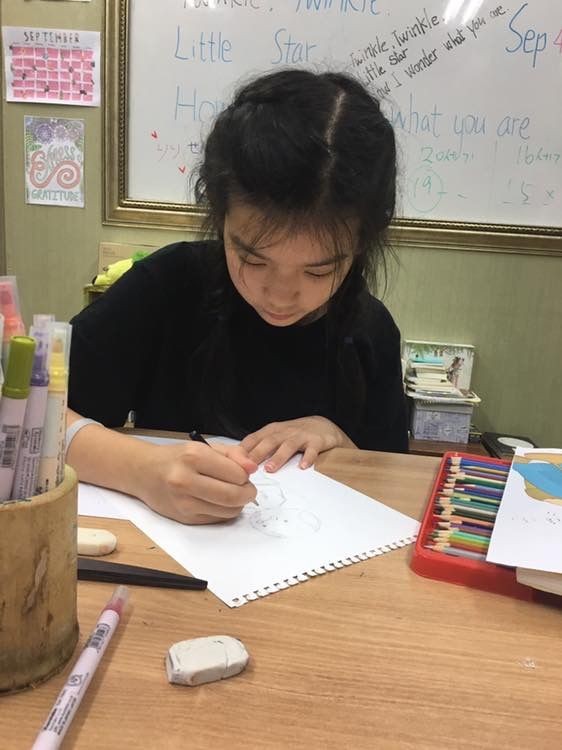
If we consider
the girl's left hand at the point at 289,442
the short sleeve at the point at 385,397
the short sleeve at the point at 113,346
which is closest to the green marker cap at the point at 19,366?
the girl's left hand at the point at 289,442

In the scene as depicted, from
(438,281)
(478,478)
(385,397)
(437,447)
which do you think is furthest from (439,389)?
(478,478)

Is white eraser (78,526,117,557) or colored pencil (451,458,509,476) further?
colored pencil (451,458,509,476)

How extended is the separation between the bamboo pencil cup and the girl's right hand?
0.60 ft

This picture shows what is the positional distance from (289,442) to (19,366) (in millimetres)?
441

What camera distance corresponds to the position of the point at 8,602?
0.32 meters

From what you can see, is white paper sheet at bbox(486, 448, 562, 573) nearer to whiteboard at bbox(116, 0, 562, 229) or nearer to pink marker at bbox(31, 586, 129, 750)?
pink marker at bbox(31, 586, 129, 750)

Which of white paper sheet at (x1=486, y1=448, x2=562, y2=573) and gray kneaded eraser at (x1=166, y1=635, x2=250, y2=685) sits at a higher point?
white paper sheet at (x1=486, y1=448, x2=562, y2=573)

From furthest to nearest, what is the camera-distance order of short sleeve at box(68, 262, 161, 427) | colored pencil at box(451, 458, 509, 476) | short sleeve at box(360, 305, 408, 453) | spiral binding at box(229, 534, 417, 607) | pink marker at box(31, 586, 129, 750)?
short sleeve at box(360, 305, 408, 453) < short sleeve at box(68, 262, 161, 427) < colored pencil at box(451, 458, 509, 476) < spiral binding at box(229, 534, 417, 607) < pink marker at box(31, 586, 129, 750)

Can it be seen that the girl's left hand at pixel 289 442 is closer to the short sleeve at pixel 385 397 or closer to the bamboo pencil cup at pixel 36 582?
the short sleeve at pixel 385 397

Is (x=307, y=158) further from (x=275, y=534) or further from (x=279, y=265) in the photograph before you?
(x=275, y=534)

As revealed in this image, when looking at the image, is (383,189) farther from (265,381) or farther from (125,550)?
(125,550)

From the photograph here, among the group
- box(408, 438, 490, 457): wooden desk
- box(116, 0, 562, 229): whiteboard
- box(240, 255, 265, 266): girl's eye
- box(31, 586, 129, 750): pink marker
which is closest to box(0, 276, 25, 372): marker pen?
box(31, 586, 129, 750): pink marker

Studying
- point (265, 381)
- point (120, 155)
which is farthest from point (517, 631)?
point (120, 155)

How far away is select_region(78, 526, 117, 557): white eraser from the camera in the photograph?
0.47 metres
